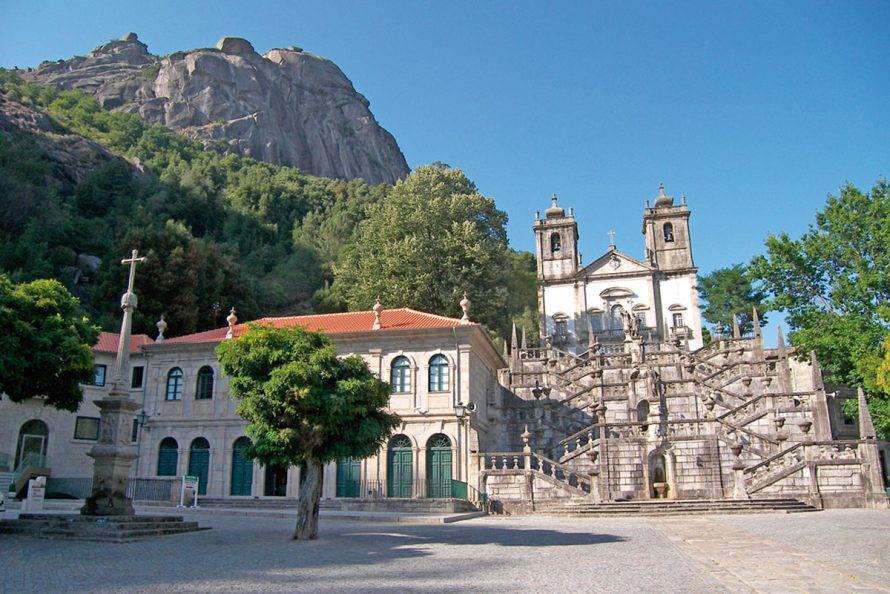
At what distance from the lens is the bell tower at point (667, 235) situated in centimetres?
5594

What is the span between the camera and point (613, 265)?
56.0m

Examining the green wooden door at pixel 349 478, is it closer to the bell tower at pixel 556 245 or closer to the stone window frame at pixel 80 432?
the stone window frame at pixel 80 432

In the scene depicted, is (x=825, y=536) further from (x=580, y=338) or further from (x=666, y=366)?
(x=580, y=338)

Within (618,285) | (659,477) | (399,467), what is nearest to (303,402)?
(399,467)

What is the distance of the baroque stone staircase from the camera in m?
21.1

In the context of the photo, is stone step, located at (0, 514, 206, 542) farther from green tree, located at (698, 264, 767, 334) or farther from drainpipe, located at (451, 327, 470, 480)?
green tree, located at (698, 264, 767, 334)

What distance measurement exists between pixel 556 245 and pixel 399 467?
35.8m

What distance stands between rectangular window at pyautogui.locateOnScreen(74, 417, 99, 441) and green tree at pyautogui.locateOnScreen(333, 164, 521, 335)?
15.8 meters

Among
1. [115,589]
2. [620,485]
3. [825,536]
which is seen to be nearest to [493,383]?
[620,485]

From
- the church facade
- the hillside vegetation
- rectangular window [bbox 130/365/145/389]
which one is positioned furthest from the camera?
the hillside vegetation

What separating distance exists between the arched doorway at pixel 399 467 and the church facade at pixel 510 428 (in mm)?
47

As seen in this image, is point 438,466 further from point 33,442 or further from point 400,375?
point 33,442

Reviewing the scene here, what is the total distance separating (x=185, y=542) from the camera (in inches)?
524

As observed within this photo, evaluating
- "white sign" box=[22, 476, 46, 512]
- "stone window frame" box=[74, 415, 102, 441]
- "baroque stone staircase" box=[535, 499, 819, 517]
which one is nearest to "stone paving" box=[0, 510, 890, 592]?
"baroque stone staircase" box=[535, 499, 819, 517]
